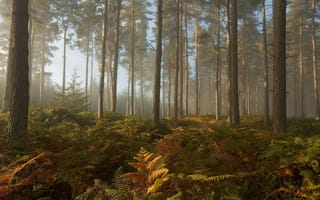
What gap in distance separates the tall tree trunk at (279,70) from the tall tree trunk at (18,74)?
8.50 m

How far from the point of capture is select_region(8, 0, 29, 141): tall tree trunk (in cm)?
641

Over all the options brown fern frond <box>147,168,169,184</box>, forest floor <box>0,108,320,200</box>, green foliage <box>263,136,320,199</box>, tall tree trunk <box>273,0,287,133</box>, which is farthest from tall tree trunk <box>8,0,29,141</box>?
tall tree trunk <box>273,0,287,133</box>

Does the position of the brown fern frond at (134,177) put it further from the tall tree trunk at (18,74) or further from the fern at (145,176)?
the tall tree trunk at (18,74)

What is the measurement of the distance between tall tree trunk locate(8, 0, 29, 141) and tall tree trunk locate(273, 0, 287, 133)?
335 inches

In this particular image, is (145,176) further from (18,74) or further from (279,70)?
(279,70)

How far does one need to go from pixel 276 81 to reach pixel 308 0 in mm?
24480

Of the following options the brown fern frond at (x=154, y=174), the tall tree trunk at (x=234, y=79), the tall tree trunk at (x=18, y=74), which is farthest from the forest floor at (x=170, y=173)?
the tall tree trunk at (x=234, y=79)

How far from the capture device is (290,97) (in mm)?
59938

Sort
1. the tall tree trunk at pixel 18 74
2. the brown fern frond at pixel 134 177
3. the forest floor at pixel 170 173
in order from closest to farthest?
the forest floor at pixel 170 173
the brown fern frond at pixel 134 177
the tall tree trunk at pixel 18 74

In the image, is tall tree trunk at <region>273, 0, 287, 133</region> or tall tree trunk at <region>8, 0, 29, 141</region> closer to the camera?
tall tree trunk at <region>8, 0, 29, 141</region>

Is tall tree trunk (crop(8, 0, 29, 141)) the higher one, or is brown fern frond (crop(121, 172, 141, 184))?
tall tree trunk (crop(8, 0, 29, 141))

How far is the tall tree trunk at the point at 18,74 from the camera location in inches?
253

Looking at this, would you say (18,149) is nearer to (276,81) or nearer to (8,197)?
(8,197)

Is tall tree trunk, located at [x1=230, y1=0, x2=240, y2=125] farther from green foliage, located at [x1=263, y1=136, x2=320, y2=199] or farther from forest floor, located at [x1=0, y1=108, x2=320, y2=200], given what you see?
green foliage, located at [x1=263, y1=136, x2=320, y2=199]
